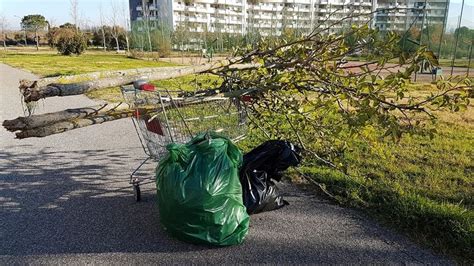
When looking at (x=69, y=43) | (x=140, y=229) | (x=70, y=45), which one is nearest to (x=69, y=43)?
(x=69, y=43)

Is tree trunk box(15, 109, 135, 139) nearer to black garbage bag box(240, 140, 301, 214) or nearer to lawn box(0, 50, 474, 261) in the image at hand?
lawn box(0, 50, 474, 261)

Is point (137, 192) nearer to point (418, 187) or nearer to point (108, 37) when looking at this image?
point (418, 187)

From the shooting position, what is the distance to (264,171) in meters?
3.34

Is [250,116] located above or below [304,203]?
above

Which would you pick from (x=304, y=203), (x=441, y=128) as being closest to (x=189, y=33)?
(x=441, y=128)

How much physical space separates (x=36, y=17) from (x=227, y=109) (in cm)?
5943

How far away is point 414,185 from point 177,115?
8.92 ft

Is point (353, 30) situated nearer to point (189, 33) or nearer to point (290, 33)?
point (290, 33)

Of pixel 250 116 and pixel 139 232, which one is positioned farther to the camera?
pixel 250 116

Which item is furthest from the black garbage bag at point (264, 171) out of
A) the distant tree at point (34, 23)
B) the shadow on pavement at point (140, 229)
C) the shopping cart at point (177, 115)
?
the distant tree at point (34, 23)

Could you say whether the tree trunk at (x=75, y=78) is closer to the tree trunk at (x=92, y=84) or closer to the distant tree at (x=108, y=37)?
the tree trunk at (x=92, y=84)

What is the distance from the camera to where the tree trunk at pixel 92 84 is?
2.53 meters

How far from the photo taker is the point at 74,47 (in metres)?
33.4

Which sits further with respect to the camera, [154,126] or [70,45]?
[70,45]
